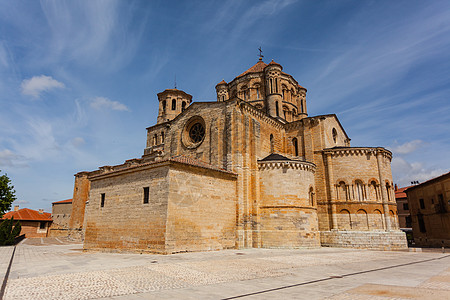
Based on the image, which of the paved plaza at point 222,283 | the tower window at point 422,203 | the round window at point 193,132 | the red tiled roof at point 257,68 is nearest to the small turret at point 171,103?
the red tiled roof at point 257,68

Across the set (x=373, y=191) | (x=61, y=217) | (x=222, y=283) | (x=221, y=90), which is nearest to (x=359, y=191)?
(x=373, y=191)

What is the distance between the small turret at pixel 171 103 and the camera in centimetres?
3077

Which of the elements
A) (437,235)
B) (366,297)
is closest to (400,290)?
(366,297)

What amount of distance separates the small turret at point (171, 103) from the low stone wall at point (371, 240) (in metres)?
20.8

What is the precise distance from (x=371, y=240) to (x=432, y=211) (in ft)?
32.8

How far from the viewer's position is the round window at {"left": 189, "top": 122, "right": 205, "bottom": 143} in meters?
21.0

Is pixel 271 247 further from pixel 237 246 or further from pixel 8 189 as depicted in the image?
pixel 8 189

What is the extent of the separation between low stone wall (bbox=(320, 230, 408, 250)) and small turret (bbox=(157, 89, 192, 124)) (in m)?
20.8

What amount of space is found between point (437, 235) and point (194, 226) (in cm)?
2144

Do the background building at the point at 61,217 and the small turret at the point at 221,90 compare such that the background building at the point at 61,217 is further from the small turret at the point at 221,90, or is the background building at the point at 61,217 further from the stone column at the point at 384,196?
the stone column at the point at 384,196

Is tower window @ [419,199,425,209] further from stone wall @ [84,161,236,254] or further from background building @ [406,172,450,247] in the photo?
stone wall @ [84,161,236,254]

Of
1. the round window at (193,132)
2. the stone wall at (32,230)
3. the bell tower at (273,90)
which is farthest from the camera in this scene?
the stone wall at (32,230)

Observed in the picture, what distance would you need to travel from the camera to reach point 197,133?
843 inches

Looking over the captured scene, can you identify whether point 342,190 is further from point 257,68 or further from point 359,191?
point 257,68
